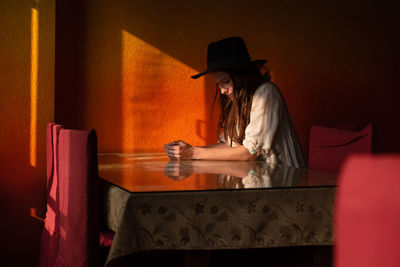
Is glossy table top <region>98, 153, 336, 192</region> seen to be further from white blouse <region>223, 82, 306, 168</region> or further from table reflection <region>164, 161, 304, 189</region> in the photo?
white blouse <region>223, 82, 306, 168</region>

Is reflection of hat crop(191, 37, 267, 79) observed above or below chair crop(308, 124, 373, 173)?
above

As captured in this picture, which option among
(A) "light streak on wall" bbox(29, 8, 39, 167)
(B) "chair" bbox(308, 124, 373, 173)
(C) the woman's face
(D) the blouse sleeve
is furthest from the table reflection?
(A) "light streak on wall" bbox(29, 8, 39, 167)

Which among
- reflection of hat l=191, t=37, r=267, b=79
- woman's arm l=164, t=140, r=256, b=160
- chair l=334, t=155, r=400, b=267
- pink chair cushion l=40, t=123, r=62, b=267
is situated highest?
reflection of hat l=191, t=37, r=267, b=79

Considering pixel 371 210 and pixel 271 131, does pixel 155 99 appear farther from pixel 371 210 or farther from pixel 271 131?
pixel 371 210

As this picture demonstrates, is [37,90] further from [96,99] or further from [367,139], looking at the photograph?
[367,139]

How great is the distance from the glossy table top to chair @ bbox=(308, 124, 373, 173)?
0.21 m

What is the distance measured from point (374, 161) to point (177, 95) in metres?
2.69

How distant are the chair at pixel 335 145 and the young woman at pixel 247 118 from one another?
0.25 meters

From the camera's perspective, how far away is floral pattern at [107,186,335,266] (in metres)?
1.25

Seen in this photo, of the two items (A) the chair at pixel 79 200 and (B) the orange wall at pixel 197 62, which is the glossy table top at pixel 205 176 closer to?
(A) the chair at pixel 79 200

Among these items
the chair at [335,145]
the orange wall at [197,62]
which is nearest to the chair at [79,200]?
the chair at [335,145]

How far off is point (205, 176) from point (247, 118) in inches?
32.5

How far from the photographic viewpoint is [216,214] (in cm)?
129

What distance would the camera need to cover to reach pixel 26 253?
8.05 feet
